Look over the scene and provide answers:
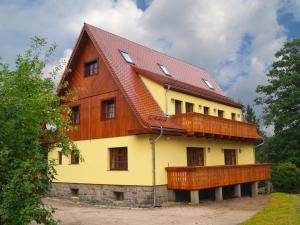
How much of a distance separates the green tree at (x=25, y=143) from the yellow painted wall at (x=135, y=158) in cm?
618

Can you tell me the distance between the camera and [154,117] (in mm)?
19188

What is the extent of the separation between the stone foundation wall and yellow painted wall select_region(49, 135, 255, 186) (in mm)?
273

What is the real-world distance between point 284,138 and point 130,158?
777 inches

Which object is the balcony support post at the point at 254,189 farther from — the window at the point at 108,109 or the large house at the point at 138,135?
the window at the point at 108,109

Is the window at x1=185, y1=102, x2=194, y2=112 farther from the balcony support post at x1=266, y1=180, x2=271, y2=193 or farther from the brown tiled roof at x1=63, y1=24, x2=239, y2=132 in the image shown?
the balcony support post at x1=266, y1=180, x2=271, y2=193

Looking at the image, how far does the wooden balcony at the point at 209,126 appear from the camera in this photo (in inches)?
776

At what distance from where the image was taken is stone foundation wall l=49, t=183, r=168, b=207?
60.7ft

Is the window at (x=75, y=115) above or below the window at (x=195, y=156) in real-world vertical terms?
above

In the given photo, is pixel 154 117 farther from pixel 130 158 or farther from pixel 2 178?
pixel 2 178

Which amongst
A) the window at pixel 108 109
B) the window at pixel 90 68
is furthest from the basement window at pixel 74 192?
the window at pixel 90 68

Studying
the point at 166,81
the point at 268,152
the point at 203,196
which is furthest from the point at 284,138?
the point at 166,81

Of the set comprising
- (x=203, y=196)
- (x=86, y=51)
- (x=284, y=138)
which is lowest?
(x=203, y=196)

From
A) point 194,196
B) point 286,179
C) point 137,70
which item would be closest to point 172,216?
point 194,196

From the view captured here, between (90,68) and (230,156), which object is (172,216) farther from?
(230,156)
